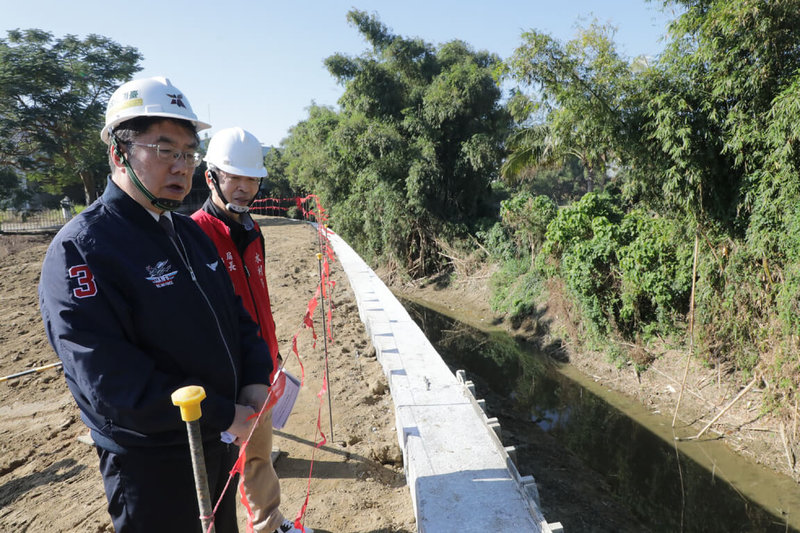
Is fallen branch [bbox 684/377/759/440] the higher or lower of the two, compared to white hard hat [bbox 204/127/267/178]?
lower

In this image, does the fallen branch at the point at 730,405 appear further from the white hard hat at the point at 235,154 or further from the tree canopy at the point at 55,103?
the tree canopy at the point at 55,103

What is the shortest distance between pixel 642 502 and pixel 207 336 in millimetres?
4749

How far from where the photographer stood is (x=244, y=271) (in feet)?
8.07

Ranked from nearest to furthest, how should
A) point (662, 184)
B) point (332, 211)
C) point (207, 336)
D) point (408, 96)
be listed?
point (207, 336) → point (662, 184) → point (408, 96) → point (332, 211)

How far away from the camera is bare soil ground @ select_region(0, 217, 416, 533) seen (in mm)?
2879

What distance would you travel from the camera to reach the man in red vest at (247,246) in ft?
7.73

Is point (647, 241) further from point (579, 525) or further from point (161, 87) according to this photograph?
point (161, 87)

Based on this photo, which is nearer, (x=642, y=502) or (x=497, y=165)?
(x=642, y=502)

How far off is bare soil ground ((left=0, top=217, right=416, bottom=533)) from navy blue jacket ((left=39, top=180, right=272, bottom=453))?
1.22 meters

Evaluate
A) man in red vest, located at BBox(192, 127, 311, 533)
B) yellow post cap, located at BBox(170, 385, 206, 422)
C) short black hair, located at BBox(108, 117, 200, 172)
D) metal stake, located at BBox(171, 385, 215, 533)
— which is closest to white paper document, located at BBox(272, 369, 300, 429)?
man in red vest, located at BBox(192, 127, 311, 533)

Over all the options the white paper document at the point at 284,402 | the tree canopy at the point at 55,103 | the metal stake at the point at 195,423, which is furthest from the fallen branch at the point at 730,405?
the tree canopy at the point at 55,103

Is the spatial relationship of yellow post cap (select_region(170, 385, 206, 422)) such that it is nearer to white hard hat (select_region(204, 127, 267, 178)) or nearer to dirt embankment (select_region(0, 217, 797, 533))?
white hard hat (select_region(204, 127, 267, 178))

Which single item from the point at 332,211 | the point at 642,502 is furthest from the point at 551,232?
the point at 332,211

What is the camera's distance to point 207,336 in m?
1.57
